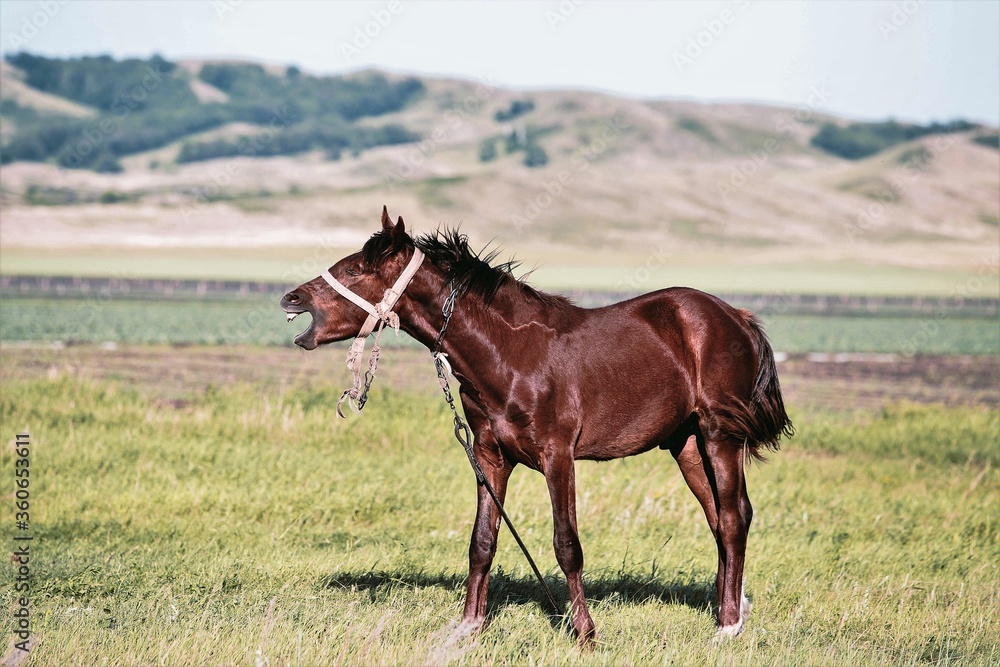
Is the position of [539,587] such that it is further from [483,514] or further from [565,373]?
[565,373]

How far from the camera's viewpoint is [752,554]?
375 inches

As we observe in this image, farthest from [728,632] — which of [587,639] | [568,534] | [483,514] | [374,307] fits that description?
[374,307]

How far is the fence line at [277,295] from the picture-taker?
55.2 m

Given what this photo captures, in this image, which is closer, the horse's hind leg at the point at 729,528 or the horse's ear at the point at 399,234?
the horse's ear at the point at 399,234

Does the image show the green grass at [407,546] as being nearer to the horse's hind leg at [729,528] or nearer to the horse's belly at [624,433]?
the horse's hind leg at [729,528]

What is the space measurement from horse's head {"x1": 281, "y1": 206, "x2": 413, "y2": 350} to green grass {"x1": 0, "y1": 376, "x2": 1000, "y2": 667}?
1.82m

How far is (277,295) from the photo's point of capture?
5681 cm

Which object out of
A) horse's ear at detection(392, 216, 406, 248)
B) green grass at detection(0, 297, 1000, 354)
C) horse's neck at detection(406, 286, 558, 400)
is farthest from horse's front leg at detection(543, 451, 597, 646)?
green grass at detection(0, 297, 1000, 354)

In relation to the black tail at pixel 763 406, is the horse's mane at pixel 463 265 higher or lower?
higher

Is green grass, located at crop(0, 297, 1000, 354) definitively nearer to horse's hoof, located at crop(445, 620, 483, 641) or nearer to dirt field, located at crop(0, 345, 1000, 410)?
dirt field, located at crop(0, 345, 1000, 410)

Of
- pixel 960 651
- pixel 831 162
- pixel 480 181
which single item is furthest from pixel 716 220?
pixel 960 651

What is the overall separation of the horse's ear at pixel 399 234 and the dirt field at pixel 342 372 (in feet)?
47.6

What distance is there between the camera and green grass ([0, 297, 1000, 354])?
36125 millimetres

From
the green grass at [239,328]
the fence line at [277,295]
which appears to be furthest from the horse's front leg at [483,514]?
the fence line at [277,295]
